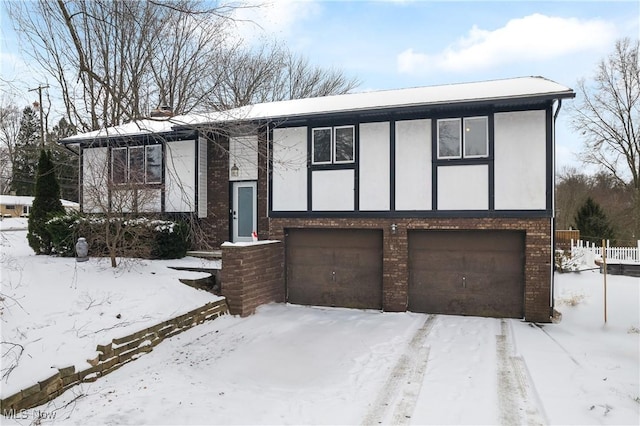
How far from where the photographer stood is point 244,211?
12336 mm

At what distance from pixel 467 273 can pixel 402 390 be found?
482 centimetres

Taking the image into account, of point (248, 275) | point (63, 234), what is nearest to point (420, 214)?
point (248, 275)

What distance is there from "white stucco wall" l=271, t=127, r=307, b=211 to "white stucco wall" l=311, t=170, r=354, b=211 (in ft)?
0.99

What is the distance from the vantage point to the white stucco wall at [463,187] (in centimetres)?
925

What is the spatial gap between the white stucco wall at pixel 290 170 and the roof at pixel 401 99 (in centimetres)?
61

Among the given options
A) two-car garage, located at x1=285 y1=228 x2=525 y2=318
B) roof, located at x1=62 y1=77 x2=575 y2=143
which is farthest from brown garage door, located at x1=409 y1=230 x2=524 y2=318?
roof, located at x1=62 y1=77 x2=575 y2=143

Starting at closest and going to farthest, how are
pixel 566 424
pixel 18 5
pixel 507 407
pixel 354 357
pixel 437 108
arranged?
pixel 566 424 → pixel 507 407 → pixel 354 357 → pixel 18 5 → pixel 437 108

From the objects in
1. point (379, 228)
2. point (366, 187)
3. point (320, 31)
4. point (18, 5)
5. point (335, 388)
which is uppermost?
point (320, 31)

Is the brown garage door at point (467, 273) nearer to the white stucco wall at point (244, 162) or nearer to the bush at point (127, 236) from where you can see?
the white stucco wall at point (244, 162)

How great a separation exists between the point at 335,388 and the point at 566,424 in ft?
8.94

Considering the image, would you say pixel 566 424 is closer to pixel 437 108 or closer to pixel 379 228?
pixel 379 228

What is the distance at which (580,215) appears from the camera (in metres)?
20.9

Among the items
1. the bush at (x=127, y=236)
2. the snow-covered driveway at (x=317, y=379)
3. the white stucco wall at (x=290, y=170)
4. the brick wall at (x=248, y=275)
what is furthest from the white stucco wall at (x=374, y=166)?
the bush at (x=127, y=236)

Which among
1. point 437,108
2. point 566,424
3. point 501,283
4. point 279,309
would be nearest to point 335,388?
point 566,424
